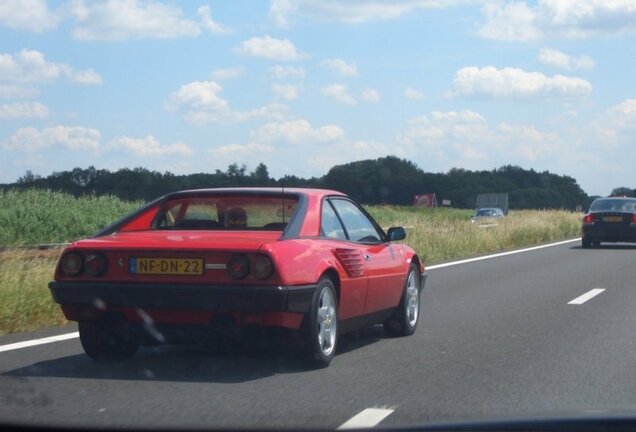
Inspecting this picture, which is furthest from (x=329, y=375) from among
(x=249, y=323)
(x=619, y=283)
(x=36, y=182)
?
(x=36, y=182)

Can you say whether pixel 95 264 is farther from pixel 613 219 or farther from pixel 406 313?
pixel 613 219

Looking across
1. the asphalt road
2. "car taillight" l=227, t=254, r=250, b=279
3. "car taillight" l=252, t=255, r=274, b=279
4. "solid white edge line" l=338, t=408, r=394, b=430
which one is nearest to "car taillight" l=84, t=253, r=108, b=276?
the asphalt road

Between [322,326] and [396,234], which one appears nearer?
[322,326]

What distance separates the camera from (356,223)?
376 inches

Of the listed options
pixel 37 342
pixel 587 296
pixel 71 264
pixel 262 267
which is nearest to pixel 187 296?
pixel 262 267

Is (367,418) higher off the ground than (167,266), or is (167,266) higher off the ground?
(167,266)

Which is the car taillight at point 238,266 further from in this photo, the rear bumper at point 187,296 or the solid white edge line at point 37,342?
the solid white edge line at point 37,342

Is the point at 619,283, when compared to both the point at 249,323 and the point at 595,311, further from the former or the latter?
the point at 249,323

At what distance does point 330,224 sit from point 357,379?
5.20 ft

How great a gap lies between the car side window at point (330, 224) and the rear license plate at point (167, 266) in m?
1.27

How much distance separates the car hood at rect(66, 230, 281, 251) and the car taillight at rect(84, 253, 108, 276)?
2.7 inches

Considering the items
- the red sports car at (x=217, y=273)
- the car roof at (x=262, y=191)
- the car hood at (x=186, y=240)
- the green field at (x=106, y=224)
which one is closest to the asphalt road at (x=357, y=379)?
the red sports car at (x=217, y=273)

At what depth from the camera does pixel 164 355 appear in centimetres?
881

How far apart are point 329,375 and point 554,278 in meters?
10.7
